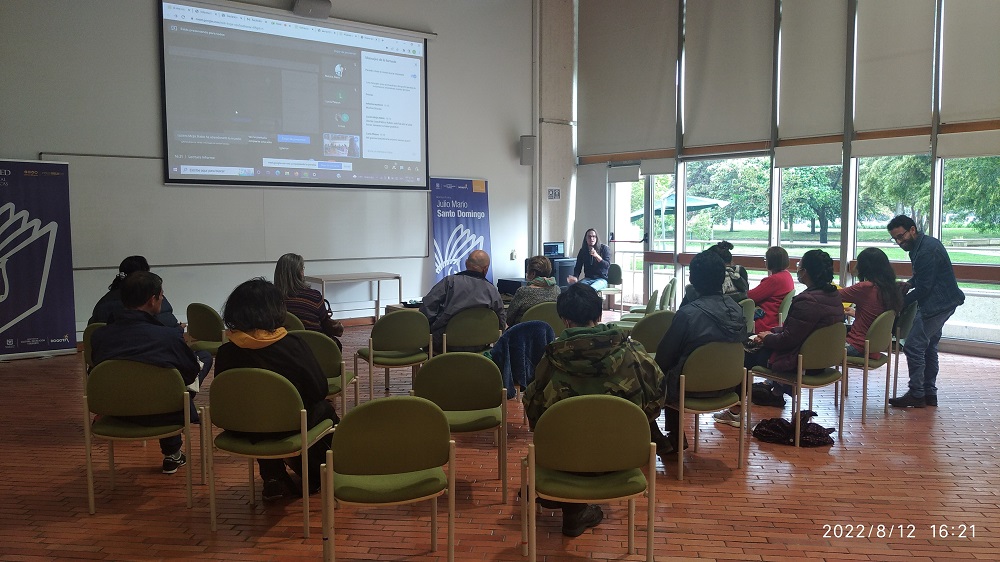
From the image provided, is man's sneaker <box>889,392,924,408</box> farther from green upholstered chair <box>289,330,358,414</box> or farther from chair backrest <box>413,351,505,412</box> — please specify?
green upholstered chair <box>289,330,358,414</box>

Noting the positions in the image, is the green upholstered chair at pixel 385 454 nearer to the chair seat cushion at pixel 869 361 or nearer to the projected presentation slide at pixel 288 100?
the chair seat cushion at pixel 869 361

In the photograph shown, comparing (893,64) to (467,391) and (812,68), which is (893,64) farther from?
(467,391)

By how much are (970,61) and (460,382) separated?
707 centimetres

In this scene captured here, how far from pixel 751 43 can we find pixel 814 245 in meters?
2.81

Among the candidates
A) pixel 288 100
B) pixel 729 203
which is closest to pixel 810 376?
pixel 729 203

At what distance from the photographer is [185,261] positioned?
8.30m

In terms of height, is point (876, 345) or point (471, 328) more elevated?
point (471, 328)

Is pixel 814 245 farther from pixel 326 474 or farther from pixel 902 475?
pixel 326 474

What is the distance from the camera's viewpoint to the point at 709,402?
4.09 meters

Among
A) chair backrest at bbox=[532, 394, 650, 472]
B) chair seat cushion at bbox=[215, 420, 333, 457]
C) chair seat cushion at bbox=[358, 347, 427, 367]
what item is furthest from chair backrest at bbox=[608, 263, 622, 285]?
chair backrest at bbox=[532, 394, 650, 472]

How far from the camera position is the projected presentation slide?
26.8 feet

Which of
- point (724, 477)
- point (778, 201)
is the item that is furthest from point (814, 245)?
point (724, 477)

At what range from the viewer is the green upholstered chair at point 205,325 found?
566 centimetres

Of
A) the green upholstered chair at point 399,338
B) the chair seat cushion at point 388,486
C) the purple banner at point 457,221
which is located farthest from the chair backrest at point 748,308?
the purple banner at point 457,221
